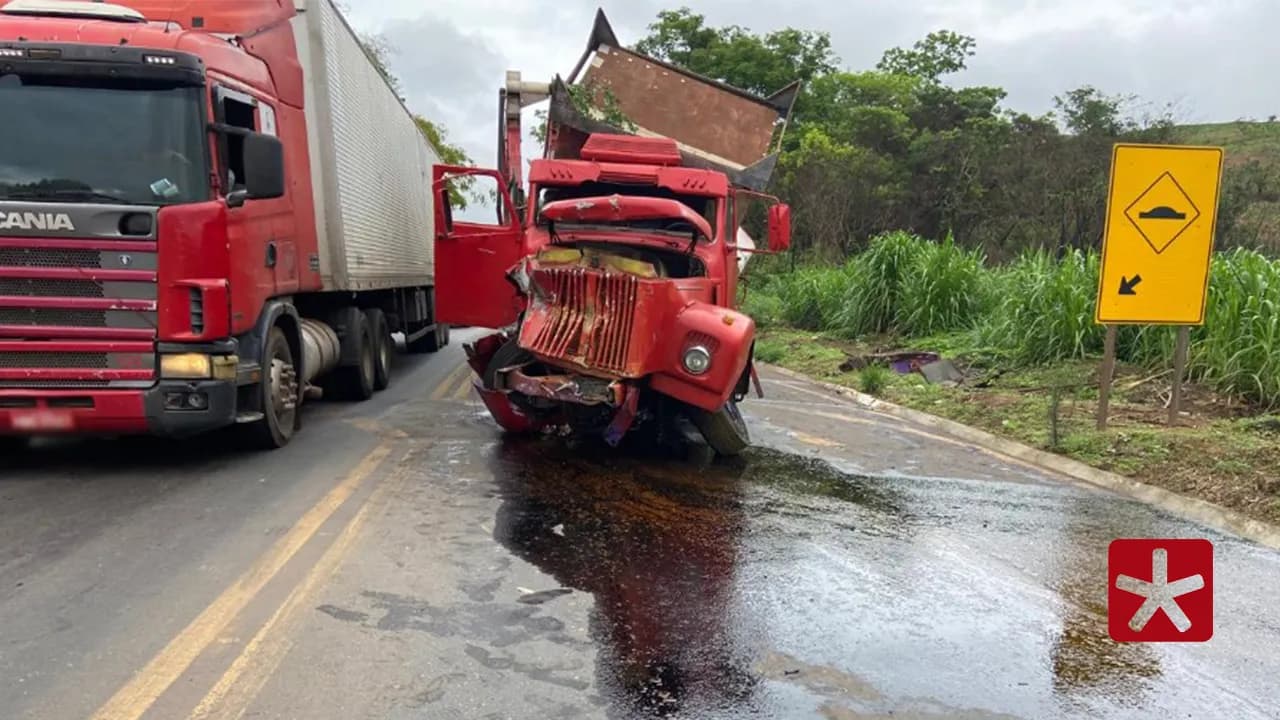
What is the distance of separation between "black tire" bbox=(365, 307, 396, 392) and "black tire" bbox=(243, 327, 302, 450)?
3.35 meters

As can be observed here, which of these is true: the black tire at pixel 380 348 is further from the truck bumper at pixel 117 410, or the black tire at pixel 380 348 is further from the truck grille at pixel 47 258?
the truck grille at pixel 47 258

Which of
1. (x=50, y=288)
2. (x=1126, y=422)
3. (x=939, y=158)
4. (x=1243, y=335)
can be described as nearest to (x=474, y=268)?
(x=50, y=288)

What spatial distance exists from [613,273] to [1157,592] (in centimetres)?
417

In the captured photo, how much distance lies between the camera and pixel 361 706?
3.36m

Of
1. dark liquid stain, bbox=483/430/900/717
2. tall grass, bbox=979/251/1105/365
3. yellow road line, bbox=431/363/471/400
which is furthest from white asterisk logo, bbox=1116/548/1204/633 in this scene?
tall grass, bbox=979/251/1105/365

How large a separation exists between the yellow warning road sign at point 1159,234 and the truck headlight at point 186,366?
7.70 meters

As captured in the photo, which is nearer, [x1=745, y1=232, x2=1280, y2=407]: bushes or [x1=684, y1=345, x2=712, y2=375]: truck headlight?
[x1=684, y1=345, x2=712, y2=375]: truck headlight

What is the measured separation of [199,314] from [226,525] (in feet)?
5.89

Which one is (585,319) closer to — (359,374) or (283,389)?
(283,389)

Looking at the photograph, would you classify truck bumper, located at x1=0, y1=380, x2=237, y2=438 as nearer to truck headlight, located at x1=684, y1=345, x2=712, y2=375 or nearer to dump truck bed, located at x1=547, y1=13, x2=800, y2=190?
truck headlight, located at x1=684, y1=345, x2=712, y2=375

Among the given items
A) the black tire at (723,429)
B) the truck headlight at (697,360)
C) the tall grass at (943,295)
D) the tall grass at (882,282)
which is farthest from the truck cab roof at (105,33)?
the tall grass at (882,282)

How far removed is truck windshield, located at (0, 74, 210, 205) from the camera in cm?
626

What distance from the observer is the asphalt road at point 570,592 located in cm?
354

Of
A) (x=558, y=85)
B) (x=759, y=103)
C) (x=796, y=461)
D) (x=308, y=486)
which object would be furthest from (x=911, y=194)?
(x=308, y=486)
